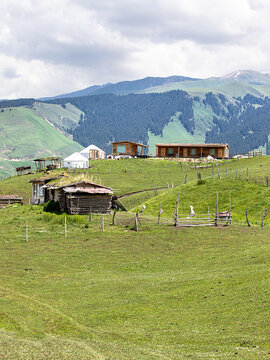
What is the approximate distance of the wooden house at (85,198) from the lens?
5066 centimetres

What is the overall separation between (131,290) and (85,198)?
28.7m

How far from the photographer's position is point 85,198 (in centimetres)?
5122

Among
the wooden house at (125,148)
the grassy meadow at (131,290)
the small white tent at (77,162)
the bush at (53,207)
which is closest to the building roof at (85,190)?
the grassy meadow at (131,290)

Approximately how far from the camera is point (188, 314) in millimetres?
18766

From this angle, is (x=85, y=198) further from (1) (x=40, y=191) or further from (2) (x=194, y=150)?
(2) (x=194, y=150)

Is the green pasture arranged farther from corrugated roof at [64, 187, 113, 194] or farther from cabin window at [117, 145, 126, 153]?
cabin window at [117, 145, 126, 153]

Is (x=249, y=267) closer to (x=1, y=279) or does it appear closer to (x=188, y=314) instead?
(x=188, y=314)

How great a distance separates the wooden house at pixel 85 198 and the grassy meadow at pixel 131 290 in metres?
2.45

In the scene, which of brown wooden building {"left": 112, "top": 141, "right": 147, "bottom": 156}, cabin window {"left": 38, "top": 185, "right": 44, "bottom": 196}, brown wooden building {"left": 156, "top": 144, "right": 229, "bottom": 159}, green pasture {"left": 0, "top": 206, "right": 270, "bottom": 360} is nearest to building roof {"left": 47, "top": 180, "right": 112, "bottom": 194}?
green pasture {"left": 0, "top": 206, "right": 270, "bottom": 360}

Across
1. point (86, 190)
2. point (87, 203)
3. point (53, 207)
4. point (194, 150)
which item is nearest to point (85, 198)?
point (87, 203)

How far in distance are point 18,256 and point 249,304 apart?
17993 millimetres

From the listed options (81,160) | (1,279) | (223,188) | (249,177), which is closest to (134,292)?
(1,279)

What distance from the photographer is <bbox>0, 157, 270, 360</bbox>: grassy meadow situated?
14695 mm

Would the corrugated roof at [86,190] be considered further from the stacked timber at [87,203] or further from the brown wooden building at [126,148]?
the brown wooden building at [126,148]
